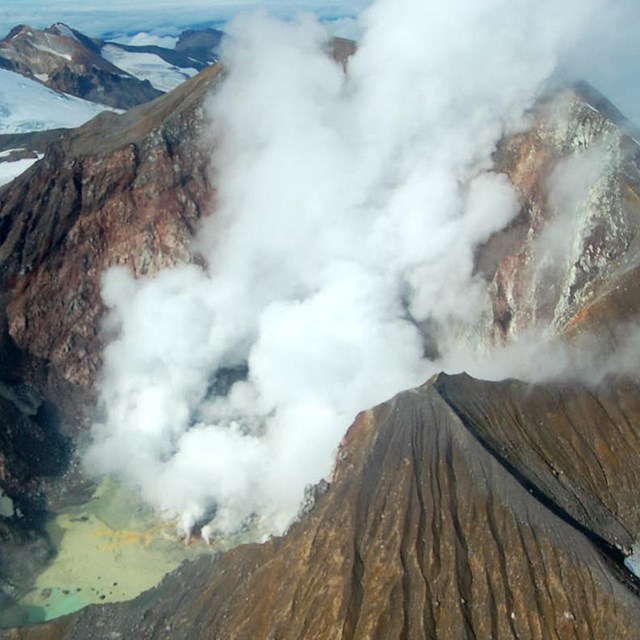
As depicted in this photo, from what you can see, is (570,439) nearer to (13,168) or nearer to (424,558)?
(424,558)

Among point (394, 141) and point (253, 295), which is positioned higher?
point (394, 141)

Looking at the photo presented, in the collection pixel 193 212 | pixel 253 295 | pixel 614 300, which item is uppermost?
pixel 614 300

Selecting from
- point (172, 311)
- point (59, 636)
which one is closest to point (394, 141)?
point (172, 311)

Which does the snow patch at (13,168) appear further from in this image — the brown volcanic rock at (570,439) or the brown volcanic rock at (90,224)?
the brown volcanic rock at (570,439)

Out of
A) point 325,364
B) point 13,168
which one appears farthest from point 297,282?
point 13,168

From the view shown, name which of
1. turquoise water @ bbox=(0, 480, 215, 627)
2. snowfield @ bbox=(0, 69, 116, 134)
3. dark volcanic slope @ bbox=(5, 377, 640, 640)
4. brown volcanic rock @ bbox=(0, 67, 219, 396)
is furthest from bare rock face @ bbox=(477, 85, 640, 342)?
snowfield @ bbox=(0, 69, 116, 134)

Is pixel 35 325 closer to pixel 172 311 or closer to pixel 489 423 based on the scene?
pixel 172 311
